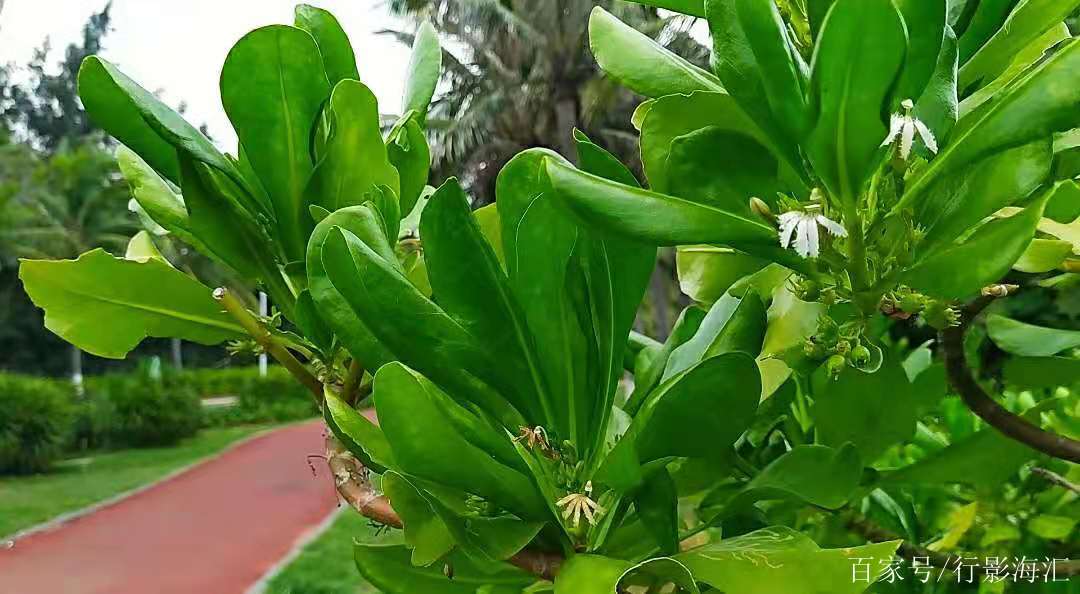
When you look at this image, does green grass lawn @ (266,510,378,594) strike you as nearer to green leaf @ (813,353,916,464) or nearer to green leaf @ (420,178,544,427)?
green leaf @ (813,353,916,464)

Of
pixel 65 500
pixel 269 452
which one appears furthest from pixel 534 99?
pixel 65 500

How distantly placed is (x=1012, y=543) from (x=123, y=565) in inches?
252

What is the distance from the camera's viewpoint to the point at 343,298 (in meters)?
0.37

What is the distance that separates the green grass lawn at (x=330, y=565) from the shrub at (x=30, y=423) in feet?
10.6

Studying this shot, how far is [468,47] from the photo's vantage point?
1195cm

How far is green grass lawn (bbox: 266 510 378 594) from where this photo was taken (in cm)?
462

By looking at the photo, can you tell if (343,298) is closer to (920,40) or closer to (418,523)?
(418,523)

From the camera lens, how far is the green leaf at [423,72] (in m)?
0.53

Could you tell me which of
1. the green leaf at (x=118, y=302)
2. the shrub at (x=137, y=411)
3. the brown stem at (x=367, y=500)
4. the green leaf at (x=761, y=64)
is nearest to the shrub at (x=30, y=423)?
the shrub at (x=137, y=411)

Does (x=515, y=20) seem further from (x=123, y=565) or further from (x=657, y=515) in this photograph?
(x=657, y=515)

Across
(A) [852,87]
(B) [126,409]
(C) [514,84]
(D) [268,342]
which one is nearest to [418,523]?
(D) [268,342]

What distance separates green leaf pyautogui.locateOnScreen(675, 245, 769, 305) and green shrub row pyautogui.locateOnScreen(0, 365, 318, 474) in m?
4.91

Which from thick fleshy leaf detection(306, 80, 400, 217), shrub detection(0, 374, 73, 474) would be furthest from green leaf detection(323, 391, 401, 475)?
shrub detection(0, 374, 73, 474)

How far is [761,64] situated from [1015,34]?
0.58 feet
